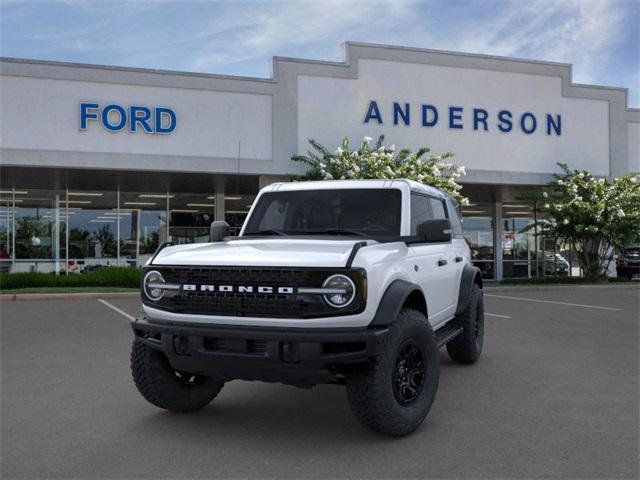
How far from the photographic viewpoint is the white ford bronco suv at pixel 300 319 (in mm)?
4020

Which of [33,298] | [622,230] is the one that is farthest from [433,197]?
[622,230]

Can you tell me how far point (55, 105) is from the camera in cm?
1727

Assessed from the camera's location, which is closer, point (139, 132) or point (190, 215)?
point (139, 132)

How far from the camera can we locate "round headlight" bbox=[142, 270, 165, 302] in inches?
181

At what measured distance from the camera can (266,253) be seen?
4.37 meters

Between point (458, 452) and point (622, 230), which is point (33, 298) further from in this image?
point (622, 230)

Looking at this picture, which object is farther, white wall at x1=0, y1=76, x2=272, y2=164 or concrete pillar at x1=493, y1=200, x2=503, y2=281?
concrete pillar at x1=493, y1=200, x2=503, y2=281

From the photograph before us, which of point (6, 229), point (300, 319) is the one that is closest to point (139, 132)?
point (6, 229)

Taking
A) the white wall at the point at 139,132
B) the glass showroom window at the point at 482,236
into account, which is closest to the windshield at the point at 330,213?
the white wall at the point at 139,132

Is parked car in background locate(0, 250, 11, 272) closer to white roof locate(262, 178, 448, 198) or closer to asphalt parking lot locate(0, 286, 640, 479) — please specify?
asphalt parking lot locate(0, 286, 640, 479)

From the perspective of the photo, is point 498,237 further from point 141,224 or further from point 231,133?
point 141,224

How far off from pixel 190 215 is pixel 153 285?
19489 mm

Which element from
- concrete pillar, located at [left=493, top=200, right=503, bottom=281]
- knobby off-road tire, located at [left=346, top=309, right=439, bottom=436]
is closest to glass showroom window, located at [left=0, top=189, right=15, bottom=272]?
concrete pillar, located at [left=493, top=200, right=503, bottom=281]

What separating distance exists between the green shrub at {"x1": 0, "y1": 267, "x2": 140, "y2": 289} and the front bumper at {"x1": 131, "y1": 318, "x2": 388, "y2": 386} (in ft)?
48.2
